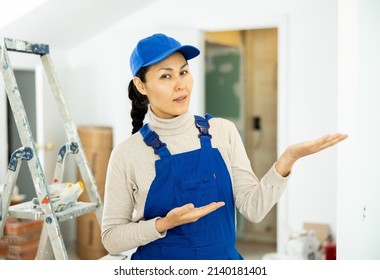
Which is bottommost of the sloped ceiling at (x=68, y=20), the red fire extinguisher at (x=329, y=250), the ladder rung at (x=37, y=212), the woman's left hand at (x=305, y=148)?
the red fire extinguisher at (x=329, y=250)

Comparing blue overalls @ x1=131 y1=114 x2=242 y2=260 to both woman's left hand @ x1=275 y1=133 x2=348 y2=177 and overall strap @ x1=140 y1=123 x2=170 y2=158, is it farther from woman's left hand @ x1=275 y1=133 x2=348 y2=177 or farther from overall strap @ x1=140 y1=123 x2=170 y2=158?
woman's left hand @ x1=275 y1=133 x2=348 y2=177

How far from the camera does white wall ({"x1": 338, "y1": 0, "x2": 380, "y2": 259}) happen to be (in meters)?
1.77

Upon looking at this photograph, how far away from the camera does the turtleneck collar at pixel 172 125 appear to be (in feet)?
4.81

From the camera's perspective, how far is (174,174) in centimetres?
142

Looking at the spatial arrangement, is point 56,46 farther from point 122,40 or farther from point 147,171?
point 147,171

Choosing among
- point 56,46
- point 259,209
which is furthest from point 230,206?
point 56,46

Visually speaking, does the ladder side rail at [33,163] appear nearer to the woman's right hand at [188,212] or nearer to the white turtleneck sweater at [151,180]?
the white turtleneck sweater at [151,180]

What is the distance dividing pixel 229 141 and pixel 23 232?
2471mm

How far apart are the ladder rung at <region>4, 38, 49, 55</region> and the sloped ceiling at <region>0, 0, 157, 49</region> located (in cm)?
132

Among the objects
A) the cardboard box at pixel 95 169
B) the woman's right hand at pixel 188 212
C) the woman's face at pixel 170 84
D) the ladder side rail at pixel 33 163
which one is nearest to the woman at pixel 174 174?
the woman's face at pixel 170 84

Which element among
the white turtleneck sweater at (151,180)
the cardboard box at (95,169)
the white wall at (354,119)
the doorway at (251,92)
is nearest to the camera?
the white turtleneck sweater at (151,180)

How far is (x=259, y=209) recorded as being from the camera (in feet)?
4.53

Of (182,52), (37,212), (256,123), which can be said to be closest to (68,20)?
(256,123)

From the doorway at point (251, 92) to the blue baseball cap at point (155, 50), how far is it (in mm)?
3165
